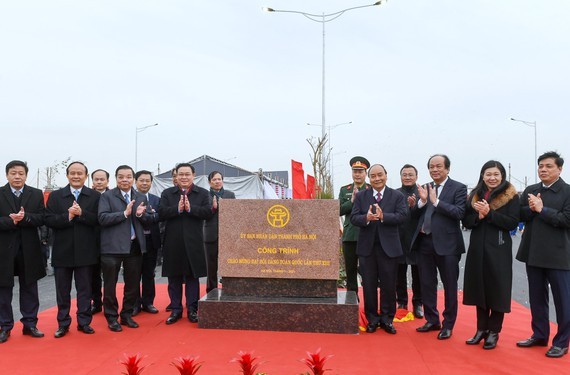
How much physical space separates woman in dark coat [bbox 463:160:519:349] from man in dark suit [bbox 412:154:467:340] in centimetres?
19

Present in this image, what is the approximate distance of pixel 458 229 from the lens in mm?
4195

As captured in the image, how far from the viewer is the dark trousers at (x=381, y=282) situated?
431cm

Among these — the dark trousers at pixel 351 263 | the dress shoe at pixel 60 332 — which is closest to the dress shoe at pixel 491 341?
the dark trousers at pixel 351 263

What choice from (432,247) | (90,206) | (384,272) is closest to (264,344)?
(384,272)

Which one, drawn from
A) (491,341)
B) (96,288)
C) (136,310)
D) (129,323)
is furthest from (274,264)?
(96,288)

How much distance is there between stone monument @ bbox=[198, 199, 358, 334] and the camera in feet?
14.3

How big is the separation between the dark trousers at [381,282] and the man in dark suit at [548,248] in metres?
1.12

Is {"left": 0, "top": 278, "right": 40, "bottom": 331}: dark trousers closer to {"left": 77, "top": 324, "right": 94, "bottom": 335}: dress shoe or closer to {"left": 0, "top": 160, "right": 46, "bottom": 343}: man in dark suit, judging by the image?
{"left": 0, "top": 160, "right": 46, "bottom": 343}: man in dark suit

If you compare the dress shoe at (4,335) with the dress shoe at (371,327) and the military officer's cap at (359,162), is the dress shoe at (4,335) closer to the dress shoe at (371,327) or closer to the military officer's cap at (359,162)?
the dress shoe at (371,327)

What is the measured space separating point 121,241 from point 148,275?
98cm

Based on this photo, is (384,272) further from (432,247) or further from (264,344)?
(264,344)

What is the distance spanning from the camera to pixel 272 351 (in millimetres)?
3658

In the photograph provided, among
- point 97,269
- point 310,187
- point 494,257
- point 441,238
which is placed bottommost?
point 97,269

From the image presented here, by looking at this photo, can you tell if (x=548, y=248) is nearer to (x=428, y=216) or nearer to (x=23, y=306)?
(x=428, y=216)
